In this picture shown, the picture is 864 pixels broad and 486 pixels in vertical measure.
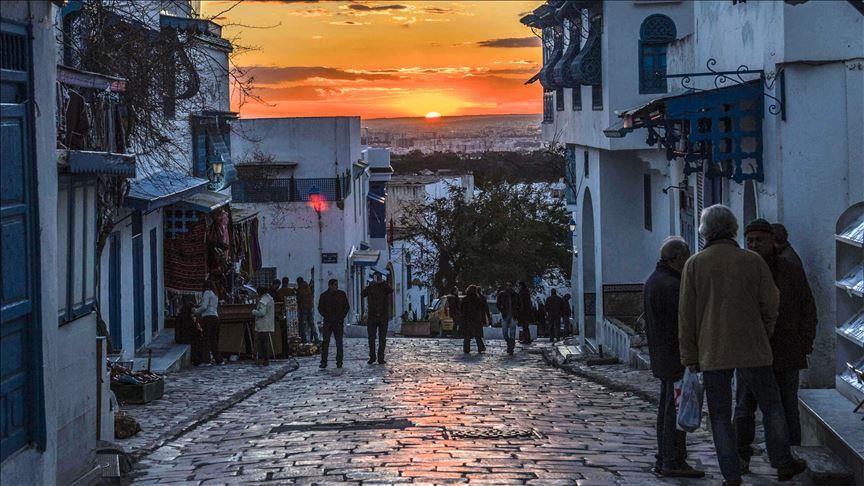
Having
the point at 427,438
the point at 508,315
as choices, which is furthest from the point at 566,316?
the point at 427,438

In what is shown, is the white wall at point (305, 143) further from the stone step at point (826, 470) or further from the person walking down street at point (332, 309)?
the stone step at point (826, 470)

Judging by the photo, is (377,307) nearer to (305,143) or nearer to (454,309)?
(454,309)

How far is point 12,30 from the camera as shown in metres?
7.17

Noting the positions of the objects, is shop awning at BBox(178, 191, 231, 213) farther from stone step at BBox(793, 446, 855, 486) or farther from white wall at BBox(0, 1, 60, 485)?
stone step at BBox(793, 446, 855, 486)

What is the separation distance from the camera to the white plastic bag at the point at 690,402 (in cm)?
820

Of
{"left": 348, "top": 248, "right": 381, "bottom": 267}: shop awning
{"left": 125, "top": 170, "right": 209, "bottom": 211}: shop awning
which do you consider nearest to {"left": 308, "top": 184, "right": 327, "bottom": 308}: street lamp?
{"left": 348, "top": 248, "right": 381, "bottom": 267}: shop awning

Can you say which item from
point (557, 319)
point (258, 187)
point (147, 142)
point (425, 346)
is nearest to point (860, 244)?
point (147, 142)

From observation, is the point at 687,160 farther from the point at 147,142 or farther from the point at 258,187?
the point at 258,187

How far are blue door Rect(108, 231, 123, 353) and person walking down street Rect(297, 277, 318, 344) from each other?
19.9ft

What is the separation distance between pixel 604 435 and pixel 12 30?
21.4 feet

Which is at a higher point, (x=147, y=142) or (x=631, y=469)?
(x=147, y=142)

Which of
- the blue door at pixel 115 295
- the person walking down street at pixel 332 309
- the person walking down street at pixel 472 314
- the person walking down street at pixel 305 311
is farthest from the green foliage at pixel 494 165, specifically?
the blue door at pixel 115 295

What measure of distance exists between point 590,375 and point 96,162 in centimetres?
1102

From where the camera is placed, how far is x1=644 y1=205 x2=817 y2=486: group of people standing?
7.93 meters
